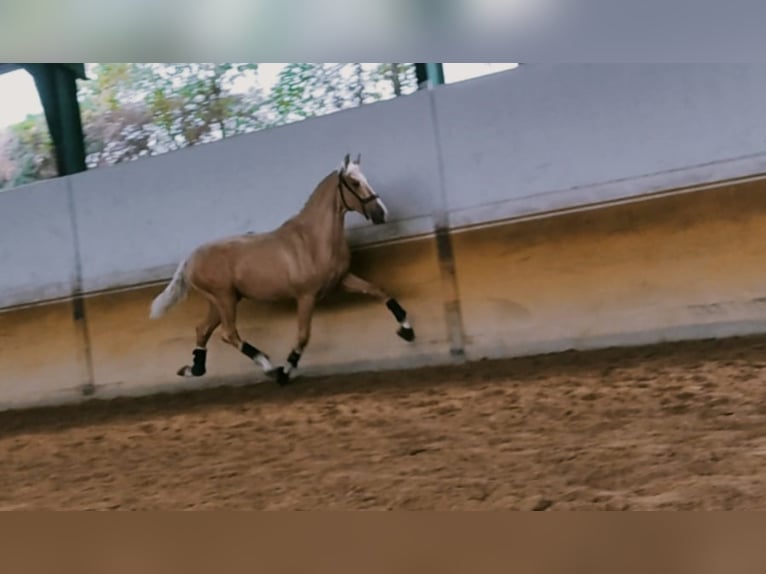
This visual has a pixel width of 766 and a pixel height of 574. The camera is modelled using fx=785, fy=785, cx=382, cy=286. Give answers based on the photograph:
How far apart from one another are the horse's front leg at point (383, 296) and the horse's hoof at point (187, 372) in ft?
1.41

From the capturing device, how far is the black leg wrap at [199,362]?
Answer: 189 centimetres

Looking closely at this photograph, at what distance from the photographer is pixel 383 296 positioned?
1.72m

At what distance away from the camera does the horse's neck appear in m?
1.76

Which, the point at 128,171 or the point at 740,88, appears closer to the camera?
the point at 740,88

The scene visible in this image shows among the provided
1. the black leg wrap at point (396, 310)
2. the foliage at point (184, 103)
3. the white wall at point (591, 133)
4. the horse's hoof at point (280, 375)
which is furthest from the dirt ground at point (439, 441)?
the foliage at point (184, 103)

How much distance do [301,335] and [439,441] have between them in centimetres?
41

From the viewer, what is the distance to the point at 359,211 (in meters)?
1.75

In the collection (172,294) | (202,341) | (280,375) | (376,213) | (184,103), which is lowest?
(280,375)

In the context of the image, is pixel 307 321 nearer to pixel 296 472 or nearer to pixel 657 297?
pixel 296 472

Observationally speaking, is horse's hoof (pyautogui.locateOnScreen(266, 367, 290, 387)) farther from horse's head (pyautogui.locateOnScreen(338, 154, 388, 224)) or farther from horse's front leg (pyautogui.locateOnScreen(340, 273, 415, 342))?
horse's head (pyautogui.locateOnScreen(338, 154, 388, 224))

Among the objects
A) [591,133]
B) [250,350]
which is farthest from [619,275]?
[250,350]

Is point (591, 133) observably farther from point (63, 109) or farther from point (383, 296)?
point (63, 109)

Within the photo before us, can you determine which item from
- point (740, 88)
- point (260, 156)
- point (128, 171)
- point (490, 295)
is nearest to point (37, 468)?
point (128, 171)

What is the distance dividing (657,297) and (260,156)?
94 cm
